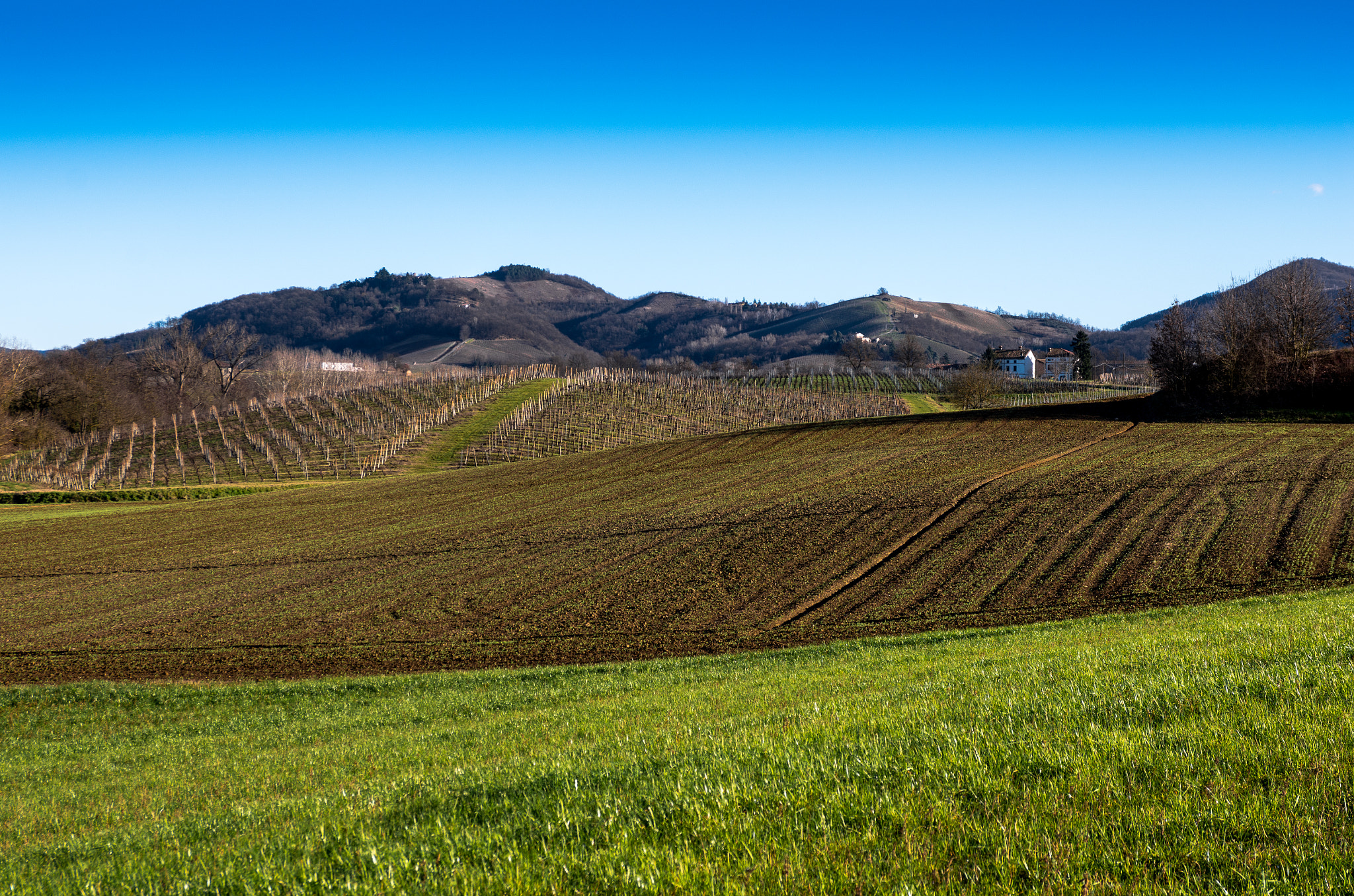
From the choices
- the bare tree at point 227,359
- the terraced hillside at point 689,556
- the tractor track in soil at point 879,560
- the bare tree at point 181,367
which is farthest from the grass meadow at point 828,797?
the bare tree at point 181,367

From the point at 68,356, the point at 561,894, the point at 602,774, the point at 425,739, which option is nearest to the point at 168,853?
the point at 602,774

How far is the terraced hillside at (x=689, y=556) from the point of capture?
24234mm

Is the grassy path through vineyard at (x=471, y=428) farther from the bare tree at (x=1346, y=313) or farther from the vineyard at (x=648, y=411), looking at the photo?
the bare tree at (x=1346, y=313)

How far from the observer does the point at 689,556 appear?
107ft

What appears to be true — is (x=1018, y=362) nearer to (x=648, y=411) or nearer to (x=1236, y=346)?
(x=648, y=411)

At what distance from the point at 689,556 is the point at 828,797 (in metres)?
27.5

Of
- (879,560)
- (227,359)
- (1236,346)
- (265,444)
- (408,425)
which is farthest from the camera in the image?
(227,359)

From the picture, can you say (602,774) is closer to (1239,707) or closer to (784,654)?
(1239,707)

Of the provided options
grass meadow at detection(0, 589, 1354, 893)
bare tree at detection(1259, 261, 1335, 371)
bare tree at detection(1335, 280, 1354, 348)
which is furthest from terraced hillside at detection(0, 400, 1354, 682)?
bare tree at detection(1335, 280, 1354, 348)

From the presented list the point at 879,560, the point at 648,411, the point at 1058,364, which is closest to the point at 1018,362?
the point at 1058,364

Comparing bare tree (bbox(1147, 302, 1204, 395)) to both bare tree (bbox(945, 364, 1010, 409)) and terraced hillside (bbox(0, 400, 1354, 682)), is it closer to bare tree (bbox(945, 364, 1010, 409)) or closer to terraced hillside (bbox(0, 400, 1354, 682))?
terraced hillside (bbox(0, 400, 1354, 682))

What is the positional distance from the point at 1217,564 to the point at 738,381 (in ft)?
322

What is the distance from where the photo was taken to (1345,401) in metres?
53.3

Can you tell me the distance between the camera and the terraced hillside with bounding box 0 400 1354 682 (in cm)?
2423
